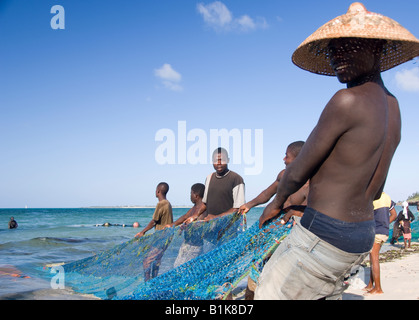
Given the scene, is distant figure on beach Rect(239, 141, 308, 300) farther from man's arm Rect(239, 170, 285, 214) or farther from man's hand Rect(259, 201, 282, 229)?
man's hand Rect(259, 201, 282, 229)

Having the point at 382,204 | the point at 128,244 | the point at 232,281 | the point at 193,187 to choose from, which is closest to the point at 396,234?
the point at 382,204

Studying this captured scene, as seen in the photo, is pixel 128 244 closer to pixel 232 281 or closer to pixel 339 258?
pixel 232 281

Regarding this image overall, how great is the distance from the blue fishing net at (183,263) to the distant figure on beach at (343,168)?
3.16 feet

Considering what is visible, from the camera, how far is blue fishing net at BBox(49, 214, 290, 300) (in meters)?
2.94

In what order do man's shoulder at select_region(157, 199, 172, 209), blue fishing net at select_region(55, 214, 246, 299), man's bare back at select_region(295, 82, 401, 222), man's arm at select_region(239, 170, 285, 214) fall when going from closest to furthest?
man's bare back at select_region(295, 82, 401, 222) < man's arm at select_region(239, 170, 285, 214) < blue fishing net at select_region(55, 214, 246, 299) < man's shoulder at select_region(157, 199, 172, 209)

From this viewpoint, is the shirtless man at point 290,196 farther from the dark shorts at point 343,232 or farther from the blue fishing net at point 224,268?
the dark shorts at point 343,232

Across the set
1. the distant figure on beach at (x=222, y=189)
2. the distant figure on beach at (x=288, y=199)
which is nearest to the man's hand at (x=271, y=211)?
the distant figure on beach at (x=288, y=199)

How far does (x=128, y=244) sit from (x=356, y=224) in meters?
4.20

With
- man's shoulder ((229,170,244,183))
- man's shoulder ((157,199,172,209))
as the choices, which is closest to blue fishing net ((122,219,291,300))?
man's shoulder ((229,170,244,183))

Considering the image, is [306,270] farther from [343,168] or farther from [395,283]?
[395,283]

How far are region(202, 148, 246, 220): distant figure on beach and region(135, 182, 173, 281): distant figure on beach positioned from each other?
0.92 meters

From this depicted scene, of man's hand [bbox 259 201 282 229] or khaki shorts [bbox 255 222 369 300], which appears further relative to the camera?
man's hand [bbox 259 201 282 229]

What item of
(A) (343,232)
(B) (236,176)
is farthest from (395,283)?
(A) (343,232)

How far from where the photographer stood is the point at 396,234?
14.6 meters
